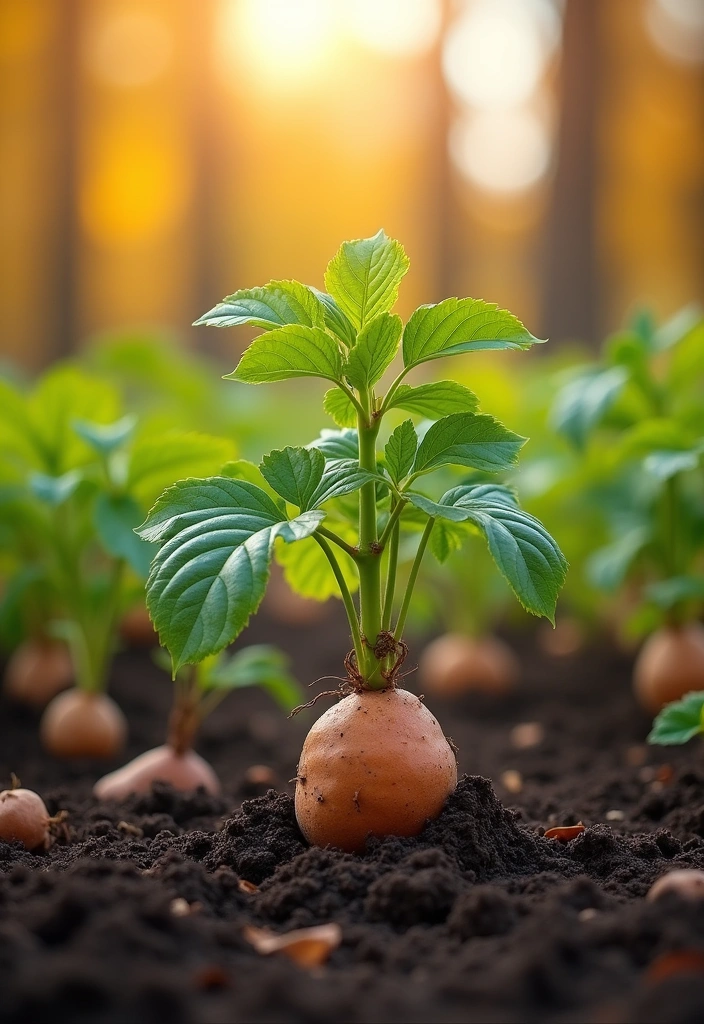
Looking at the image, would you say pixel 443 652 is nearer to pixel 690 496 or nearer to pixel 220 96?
pixel 690 496

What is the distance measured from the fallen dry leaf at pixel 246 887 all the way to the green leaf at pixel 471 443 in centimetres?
66

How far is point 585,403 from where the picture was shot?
8.11ft

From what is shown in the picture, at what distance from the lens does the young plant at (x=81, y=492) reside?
7.35 ft

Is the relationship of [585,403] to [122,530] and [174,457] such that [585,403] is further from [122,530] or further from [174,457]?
[122,530]

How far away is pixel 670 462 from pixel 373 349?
1058 mm

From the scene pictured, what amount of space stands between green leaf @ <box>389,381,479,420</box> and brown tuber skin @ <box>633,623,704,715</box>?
4.52 feet

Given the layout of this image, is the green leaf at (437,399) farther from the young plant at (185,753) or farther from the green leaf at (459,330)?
the young plant at (185,753)

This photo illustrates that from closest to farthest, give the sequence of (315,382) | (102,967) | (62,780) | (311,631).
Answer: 1. (102,967)
2. (62,780)
3. (311,631)
4. (315,382)

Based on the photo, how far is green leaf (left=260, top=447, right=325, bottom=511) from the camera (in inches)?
55.0

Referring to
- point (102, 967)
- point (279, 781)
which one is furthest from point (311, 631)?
point (102, 967)

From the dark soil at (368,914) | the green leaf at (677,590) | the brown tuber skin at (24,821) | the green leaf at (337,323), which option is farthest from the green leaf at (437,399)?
the green leaf at (677,590)

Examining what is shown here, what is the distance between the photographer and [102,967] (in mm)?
986

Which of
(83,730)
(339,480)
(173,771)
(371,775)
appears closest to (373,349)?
(339,480)

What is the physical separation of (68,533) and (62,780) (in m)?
0.69
